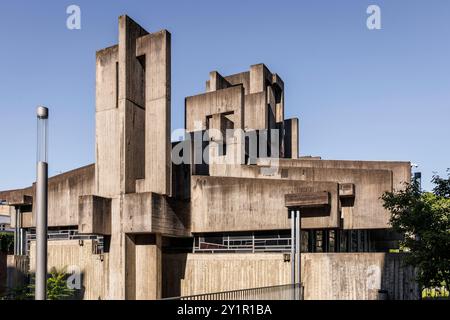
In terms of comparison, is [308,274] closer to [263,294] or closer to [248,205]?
[263,294]

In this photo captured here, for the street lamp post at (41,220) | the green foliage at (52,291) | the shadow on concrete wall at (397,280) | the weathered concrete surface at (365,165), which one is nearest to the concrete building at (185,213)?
the shadow on concrete wall at (397,280)

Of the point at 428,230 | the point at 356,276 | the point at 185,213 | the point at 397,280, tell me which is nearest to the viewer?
the point at 428,230

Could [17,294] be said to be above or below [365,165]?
below

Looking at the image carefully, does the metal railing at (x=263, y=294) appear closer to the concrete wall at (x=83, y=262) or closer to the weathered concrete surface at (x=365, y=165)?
the weathered concrete surface at (x=365, y=165)

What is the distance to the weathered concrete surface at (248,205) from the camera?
70.1ft

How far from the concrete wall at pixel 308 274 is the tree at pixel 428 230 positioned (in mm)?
3070

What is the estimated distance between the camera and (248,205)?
2267 centimetres

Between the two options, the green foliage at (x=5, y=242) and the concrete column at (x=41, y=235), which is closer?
the concrete column at (x=41, y=235)

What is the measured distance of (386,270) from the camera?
20344 mm

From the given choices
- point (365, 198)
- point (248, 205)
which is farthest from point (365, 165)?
point (248, 205)

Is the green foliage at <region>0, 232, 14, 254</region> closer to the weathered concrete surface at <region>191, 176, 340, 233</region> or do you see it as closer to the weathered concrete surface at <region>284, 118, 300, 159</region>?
the weathered concrete surface at <region>284, 118, 300, 159</region>

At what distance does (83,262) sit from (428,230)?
721 inches

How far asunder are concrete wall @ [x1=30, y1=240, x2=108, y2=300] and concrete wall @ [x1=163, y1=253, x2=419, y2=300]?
3707mm

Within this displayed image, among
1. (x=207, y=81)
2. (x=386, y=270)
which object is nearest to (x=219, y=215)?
(x=386, y=270)
